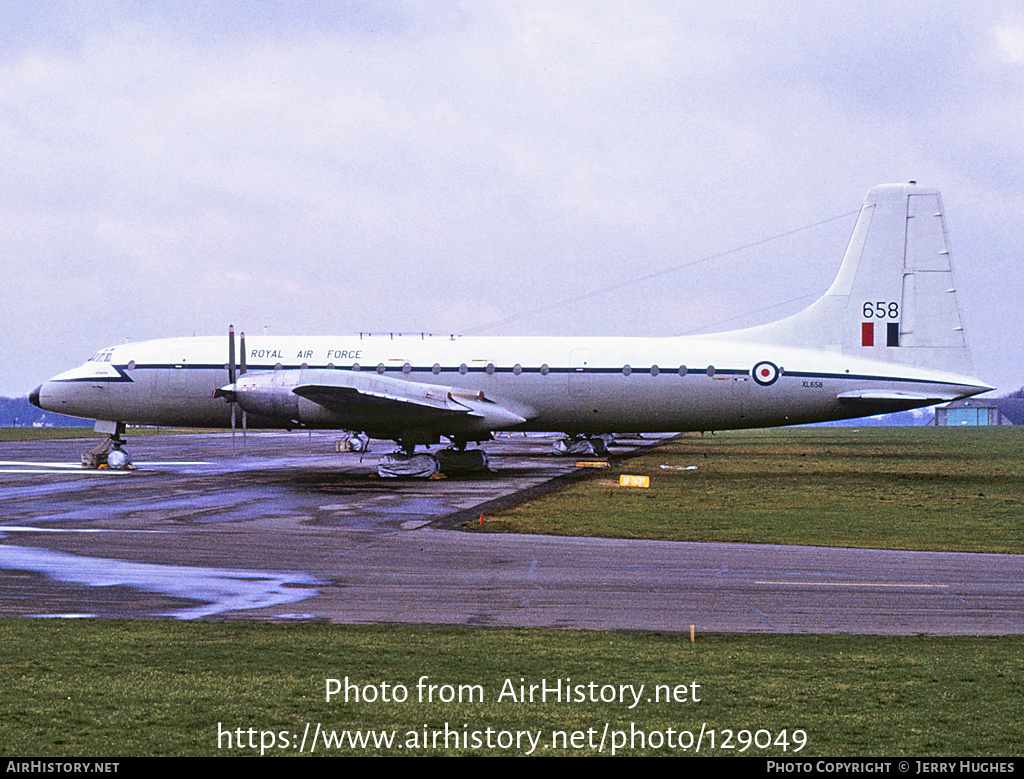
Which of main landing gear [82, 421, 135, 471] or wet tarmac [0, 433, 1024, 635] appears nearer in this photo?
wet tarmac [0, 433, 1024, 635]

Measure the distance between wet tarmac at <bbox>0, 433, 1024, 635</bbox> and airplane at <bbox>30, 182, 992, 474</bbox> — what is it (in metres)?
11.9

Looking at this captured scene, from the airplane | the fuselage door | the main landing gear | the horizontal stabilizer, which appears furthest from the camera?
the main landing gear

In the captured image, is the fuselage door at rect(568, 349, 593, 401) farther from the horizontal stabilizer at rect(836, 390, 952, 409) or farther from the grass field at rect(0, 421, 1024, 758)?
the grass field at rect(0, 421, 1024, 758)

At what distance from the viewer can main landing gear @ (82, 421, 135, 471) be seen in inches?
1590

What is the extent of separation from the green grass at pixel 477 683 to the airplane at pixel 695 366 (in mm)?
24825

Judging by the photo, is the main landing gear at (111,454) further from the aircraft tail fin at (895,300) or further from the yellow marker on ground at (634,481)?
the aircraft tail fin at (895,300)

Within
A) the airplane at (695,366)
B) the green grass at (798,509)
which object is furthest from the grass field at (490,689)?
the airplane at (695,366)

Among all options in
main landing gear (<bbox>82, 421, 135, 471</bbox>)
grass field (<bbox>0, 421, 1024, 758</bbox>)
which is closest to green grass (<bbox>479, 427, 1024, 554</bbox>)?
grass field (<bbox>0, 421, 1024, 758</bbox>)

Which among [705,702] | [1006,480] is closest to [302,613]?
[705,702]

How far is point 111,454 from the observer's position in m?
40.6

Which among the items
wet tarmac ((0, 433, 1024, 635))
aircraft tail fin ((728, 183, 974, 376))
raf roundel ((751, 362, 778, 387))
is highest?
aircraft tail fin ((728, 183, 974, 376))

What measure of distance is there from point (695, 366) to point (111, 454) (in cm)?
2286
